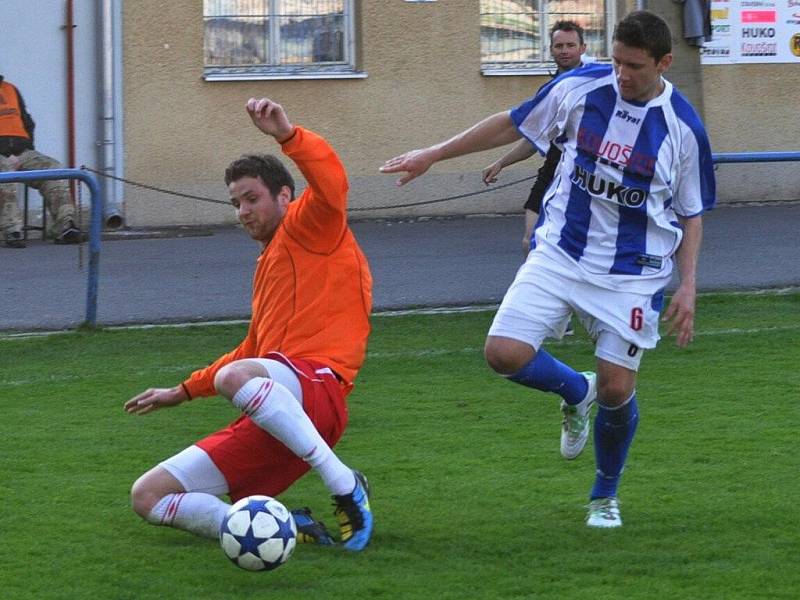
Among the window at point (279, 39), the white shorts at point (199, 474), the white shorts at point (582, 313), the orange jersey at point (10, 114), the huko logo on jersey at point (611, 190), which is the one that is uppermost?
the window at point (279, 39)

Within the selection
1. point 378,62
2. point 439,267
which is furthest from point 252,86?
point 439,267

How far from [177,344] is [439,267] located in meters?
3.62

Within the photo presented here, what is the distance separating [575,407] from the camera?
240 inches

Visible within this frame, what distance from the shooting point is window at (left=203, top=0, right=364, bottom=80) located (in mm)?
16656

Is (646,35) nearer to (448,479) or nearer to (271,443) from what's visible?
(271,443)

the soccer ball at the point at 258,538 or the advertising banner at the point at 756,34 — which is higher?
the advertising banner at the point at 756,34

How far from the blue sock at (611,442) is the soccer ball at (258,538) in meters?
1.27

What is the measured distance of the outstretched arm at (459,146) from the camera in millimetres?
5422

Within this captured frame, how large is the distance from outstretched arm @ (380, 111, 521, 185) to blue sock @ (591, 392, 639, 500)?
1.02 m

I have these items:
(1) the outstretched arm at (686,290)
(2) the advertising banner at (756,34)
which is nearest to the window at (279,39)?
(2) the advertising banner at (756,34)

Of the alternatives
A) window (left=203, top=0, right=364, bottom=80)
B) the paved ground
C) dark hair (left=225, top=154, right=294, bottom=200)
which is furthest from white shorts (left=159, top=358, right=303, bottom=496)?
window (left=203, top=0, right=364, bottom=80)

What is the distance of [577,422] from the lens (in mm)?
6137

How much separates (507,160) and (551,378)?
2.84m

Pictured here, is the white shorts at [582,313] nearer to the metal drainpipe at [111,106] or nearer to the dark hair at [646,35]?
the dark hair at [646,35]
